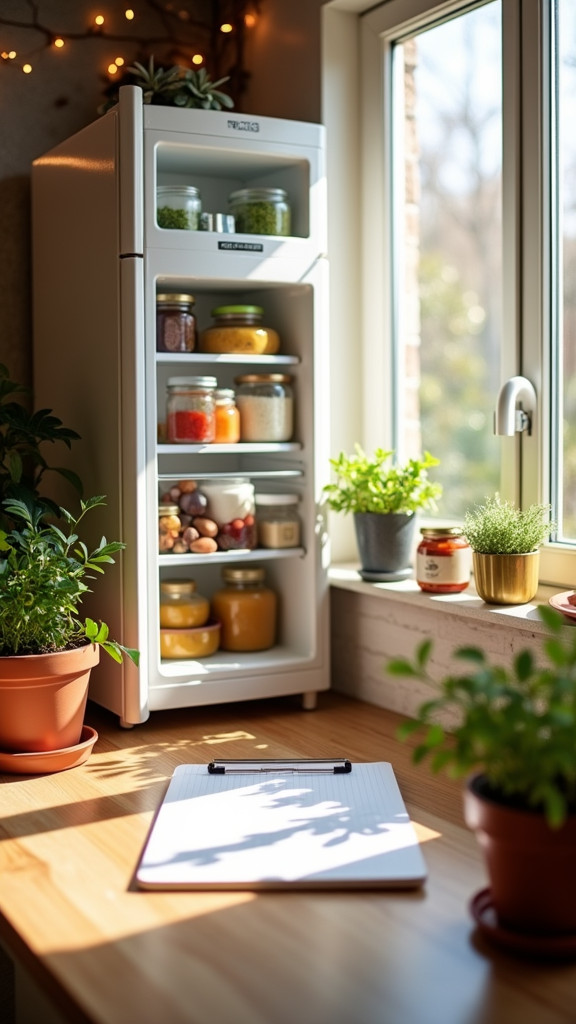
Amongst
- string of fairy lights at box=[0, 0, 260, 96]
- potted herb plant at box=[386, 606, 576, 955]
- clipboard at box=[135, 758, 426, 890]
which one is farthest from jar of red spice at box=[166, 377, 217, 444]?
potted herb plant at box=[386, 606, 576, 955]

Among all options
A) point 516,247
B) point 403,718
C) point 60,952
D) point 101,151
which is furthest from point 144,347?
point 60,952

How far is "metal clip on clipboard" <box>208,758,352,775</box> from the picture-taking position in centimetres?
170

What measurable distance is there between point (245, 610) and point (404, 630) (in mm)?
325

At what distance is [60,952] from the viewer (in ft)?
3.77

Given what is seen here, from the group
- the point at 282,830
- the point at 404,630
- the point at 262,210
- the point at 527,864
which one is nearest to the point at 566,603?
the point at 404,630

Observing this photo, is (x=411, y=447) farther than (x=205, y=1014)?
Yes

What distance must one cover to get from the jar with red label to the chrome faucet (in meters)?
0.21

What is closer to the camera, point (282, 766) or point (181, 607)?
point (282, 766)

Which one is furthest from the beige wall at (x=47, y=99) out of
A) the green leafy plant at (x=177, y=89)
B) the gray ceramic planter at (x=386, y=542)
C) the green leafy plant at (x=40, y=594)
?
the gray ceramic planter at (x=386, y=542)

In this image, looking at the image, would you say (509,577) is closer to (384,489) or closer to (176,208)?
(384,489)

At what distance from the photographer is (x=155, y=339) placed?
1.97m

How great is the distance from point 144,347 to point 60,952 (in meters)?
1.10

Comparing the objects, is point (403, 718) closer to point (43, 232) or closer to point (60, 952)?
point (60, 952)

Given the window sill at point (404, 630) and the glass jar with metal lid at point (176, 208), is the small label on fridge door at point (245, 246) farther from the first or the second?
the window sill at point (404, 630)
